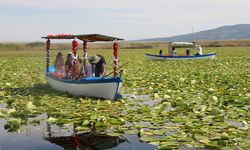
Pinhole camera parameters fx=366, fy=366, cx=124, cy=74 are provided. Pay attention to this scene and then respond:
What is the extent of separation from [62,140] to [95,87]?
4921 millimetres

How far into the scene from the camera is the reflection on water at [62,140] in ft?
24.6

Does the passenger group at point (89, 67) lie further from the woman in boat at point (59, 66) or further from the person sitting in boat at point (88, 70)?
the woman in boat at point (59, 66)

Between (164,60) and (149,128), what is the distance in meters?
28.4

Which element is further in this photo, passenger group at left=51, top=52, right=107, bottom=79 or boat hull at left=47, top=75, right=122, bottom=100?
passenger group at left=51, top=52, right=107, bottom=79

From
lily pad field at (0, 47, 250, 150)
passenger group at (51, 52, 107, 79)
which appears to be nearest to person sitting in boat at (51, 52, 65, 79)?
passenger group at (51, 52, 107, 79)

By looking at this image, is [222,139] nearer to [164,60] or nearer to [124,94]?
[124,94]

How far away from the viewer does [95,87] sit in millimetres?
12773

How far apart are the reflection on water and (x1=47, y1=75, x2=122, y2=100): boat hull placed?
3.76 meters

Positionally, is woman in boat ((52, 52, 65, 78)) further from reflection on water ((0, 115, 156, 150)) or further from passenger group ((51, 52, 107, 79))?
reflection on water ((0, 115, 156, 150))

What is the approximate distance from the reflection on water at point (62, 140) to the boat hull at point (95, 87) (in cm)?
376

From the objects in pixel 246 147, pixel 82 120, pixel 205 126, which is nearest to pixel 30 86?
pixel 82 120

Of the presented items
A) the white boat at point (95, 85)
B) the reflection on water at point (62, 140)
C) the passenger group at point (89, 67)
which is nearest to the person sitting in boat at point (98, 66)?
the passenger group at point (89, 67)

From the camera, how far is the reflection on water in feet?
24.6

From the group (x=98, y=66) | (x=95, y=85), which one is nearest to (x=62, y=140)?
(x=95, y=85)
